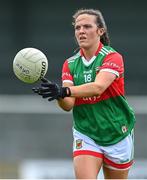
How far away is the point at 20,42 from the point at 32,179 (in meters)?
5.65

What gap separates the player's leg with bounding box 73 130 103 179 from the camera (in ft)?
20.7

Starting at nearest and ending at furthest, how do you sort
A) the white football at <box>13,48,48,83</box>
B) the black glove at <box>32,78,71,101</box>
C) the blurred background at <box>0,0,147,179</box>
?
the black glove at <box>32,78,71,101</box>
the white football at <box>13,48,48,83</box>
the blurred background at <box>0,0,147,179</box>

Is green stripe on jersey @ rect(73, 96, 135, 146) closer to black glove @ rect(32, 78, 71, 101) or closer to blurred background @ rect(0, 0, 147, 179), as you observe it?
black glove @ rect(32, 78, 71, 101)

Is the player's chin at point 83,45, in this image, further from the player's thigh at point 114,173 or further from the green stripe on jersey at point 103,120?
the player's thigh at point 114,173

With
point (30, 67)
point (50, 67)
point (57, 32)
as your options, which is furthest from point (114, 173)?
point (57, 32)

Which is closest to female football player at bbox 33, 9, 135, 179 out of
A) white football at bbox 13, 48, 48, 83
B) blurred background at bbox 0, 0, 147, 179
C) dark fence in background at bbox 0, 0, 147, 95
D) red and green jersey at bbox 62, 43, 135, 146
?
red and green jersey at bbox 62, 43, 135, 146

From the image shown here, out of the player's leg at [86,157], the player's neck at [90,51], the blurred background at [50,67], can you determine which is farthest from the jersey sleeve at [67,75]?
the blurred background at [50,67]

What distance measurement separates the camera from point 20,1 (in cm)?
1586

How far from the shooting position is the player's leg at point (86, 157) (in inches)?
249

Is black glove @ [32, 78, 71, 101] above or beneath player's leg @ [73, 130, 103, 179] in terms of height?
above

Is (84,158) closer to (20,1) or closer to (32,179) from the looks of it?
(32,179)

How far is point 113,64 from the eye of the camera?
6.43 m

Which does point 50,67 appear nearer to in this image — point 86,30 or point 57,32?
point 57,32

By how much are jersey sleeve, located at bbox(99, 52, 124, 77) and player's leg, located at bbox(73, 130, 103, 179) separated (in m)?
0.60
